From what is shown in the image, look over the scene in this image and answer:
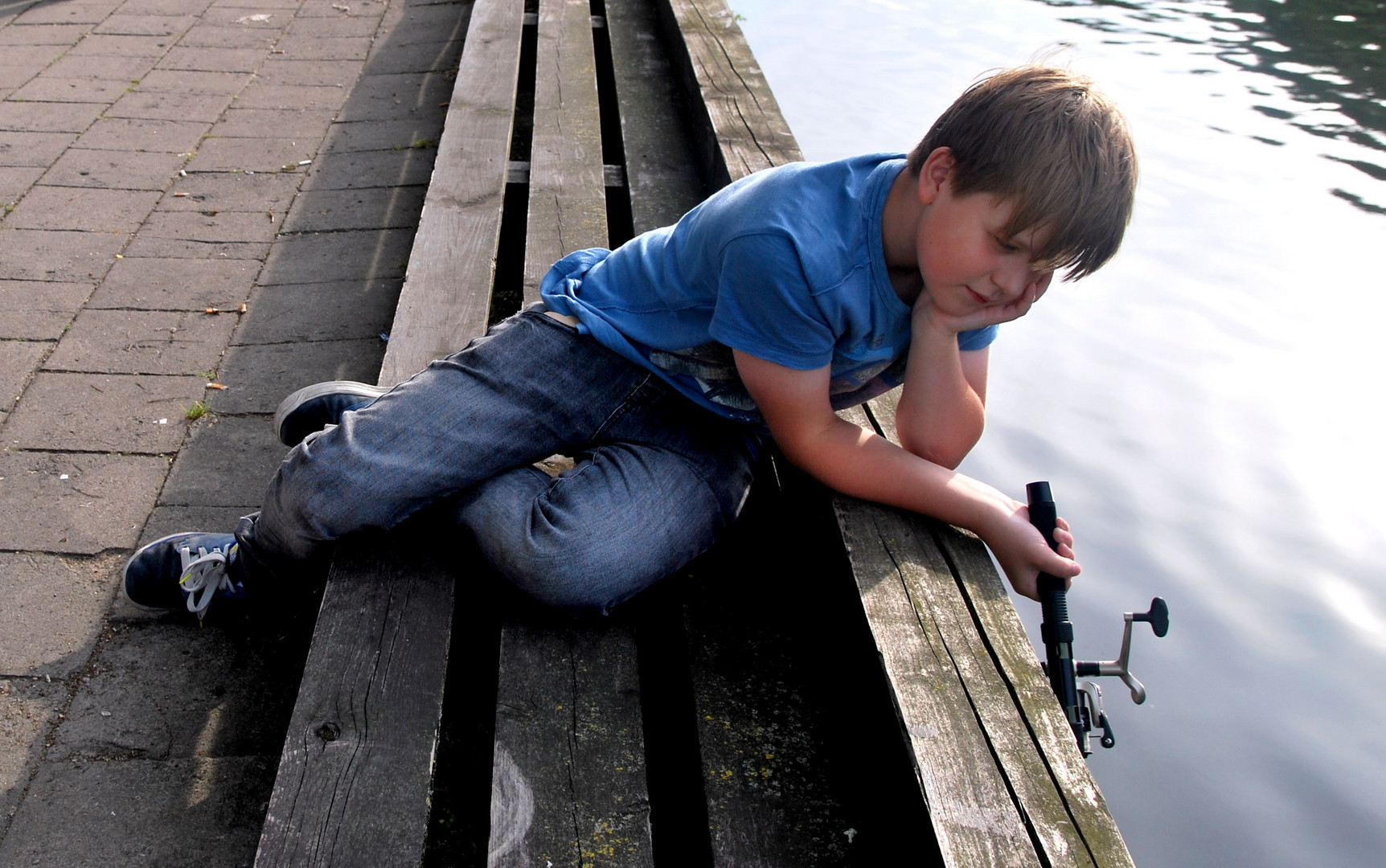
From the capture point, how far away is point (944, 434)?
1.86 metres

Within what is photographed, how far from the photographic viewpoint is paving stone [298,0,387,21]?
592 cm

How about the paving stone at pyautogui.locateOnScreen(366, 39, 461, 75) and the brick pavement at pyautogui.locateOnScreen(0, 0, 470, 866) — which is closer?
the brick pavement at pyautogui.locateOnScreen(0, 0, 470, 866)

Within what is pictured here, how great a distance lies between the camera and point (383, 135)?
4469mm

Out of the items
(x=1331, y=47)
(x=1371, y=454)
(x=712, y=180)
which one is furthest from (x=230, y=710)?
(x=1331, y=47)

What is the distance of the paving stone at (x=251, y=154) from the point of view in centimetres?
408

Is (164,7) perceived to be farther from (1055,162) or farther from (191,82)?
(1055,162)

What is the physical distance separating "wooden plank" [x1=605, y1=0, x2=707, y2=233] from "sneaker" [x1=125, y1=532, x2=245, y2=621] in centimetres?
131

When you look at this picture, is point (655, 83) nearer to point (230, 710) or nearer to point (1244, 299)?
point (1244, 299)

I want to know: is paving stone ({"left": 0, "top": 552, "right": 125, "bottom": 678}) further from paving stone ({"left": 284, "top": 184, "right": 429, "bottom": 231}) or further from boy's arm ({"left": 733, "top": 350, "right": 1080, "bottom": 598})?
paving stone ({"left": 284, "top": 184, "right": 429, "bottom": 231})

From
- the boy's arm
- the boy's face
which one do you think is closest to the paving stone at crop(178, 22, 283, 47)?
the boy's arm

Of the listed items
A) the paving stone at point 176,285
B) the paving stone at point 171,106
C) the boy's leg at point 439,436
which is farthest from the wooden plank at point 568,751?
the paving stone at point 171,106

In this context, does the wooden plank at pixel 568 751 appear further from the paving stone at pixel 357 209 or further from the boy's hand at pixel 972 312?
the paving stone at pixel 357 209

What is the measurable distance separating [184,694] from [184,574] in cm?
21

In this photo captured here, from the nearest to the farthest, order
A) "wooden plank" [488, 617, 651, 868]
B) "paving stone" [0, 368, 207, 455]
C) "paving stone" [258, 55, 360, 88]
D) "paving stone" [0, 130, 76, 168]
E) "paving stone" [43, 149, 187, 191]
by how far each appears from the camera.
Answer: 1. "wooden plank" [488, 617, 651, 868]
2. "paving stone" [0, 368, 207, 455]
3. "paving stone" [43, 149, 187, 191]
4. "paving stone" [0, 130, 76, 168]
5. "paving stone" [258, 55, 360, 88]
